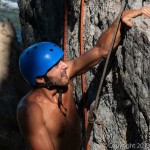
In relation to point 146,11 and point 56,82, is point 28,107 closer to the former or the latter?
point 56,82

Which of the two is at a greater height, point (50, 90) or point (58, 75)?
point (58, 75)

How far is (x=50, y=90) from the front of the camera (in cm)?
368

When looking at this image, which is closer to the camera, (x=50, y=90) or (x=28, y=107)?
(x=28, y=107)

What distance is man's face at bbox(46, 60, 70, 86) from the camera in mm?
3541

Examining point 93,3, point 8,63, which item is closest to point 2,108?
point 8,63

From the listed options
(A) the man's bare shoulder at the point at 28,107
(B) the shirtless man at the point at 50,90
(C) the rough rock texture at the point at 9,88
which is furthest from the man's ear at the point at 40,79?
(C) the rough rock texture at the point at 9,88

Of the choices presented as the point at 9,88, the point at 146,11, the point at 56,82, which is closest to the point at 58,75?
the point at 56,82

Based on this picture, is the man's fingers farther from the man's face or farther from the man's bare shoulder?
the man's bare shoulder

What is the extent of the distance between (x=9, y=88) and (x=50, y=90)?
347 cm

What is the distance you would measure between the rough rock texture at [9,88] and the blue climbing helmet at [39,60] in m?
3.19

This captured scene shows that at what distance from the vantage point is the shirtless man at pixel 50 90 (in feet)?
11.1

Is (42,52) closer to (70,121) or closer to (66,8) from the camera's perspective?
(70,121)

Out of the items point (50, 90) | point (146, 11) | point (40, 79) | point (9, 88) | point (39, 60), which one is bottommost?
point (9, 88)

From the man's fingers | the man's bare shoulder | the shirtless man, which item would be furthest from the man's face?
the man's fingers
